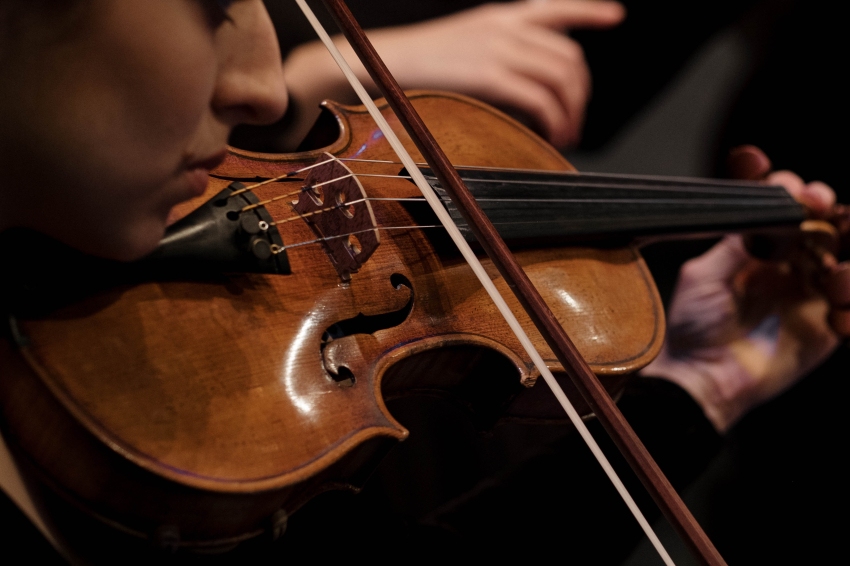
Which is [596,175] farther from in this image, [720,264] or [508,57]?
[720,264]

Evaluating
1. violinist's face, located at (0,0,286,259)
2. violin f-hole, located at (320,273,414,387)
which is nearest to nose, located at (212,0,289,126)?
violinist's face, located at (0,0,286,259)

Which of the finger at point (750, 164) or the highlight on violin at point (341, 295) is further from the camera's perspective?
the finger at point (750, 164)

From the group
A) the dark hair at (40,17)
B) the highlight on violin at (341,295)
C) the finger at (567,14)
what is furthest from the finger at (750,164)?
the dark hair at (40,17)

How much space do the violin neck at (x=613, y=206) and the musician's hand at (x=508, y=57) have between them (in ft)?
0.77

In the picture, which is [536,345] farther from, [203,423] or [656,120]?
[656,120]

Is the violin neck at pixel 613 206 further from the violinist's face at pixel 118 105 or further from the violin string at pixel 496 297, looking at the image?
the violinist's face at pixel 118 105

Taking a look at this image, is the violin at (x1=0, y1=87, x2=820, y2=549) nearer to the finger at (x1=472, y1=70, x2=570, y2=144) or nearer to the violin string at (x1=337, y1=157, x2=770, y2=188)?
the violin string at (x1=337, y1=157, x2=770, y2=188)

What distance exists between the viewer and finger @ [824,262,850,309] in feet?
4.04

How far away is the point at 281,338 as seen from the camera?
54 centimetres

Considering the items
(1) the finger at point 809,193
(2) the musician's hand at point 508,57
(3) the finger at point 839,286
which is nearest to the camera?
(2) the musician's hand at point 508,57

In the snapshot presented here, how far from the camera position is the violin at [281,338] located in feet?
1.42

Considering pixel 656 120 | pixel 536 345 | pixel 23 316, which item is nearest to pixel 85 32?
pixel 23 316

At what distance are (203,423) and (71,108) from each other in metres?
0.24

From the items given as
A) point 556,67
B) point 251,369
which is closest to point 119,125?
point 251,369
